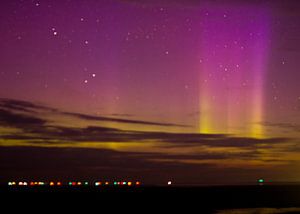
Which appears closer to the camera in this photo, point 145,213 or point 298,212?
point 298,212

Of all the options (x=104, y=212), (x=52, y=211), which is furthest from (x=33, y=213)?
(x=104, y=212)

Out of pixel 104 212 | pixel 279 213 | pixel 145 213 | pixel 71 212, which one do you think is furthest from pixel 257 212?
pixel 71 212

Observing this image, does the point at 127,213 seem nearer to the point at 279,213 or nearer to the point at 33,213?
the point at 33,213

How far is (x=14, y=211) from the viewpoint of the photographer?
5062 cm

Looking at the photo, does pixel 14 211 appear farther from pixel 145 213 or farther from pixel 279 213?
pixel 279 213

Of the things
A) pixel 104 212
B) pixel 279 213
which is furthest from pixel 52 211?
pixel 279 213

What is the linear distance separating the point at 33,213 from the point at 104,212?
730cm

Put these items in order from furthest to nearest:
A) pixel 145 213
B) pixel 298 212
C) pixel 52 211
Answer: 1. pixel 52 211
2. pixel 145 213
3. pixel 298 212

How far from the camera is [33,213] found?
1923 inches

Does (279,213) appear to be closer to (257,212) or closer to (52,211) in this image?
(257,212)

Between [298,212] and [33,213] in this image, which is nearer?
[298,212]

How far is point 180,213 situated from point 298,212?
1133 cm

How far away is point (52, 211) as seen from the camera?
168 feet

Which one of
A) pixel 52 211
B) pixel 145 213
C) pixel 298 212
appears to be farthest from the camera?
pixel 52 211
